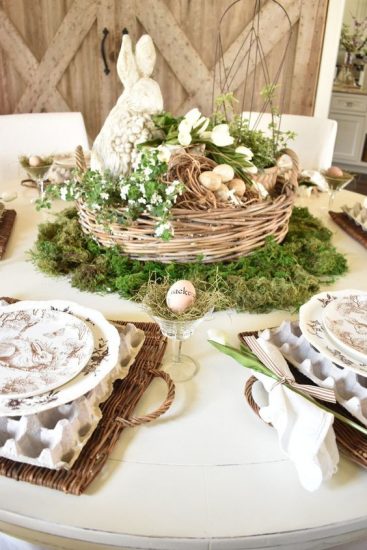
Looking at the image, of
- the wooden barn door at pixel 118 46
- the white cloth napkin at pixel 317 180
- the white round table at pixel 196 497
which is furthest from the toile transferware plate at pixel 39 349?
the wooden barn door at pixel 118 46

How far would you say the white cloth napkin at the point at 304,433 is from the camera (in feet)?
1.90

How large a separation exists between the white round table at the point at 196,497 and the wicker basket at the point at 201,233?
388 millimetres

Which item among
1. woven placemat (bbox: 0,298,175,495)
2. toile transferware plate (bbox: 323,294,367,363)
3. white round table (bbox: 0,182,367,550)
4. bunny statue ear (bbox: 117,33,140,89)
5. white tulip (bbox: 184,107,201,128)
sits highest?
bunny statue ear (bbox: 117,33,140,89)

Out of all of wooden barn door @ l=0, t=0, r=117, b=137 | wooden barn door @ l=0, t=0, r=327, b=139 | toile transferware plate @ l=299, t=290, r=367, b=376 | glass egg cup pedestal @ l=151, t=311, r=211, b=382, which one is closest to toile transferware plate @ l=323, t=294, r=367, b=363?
toile transferware plate @ l=299, t=290, r=367, b=376

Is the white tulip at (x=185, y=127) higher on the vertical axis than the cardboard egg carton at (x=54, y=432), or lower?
higher

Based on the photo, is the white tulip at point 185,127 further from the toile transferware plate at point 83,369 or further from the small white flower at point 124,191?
the toile transferware plate at point 83,369

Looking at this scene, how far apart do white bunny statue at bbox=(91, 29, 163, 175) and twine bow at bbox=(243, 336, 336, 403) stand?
0.60 meters

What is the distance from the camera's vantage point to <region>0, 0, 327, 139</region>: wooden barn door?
3.02 metres

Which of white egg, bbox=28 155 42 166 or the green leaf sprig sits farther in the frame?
white egg, bbox=28 155 42 166

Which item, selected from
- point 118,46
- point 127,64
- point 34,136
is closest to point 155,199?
point 127,64

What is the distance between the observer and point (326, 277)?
113 cm

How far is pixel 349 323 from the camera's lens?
851 mm

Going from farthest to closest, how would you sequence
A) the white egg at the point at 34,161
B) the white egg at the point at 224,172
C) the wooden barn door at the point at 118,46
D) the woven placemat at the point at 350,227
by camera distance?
the wooden barn door at the point at 118,46 → the white egg at the point at 34,161 → the woven placemat at the point at 350,227 → the white egg at the point at 224,172

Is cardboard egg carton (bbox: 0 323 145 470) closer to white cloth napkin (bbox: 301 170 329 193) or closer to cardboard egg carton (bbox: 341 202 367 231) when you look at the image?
cardboard egg carton (bbox: 341 202 367 231)
